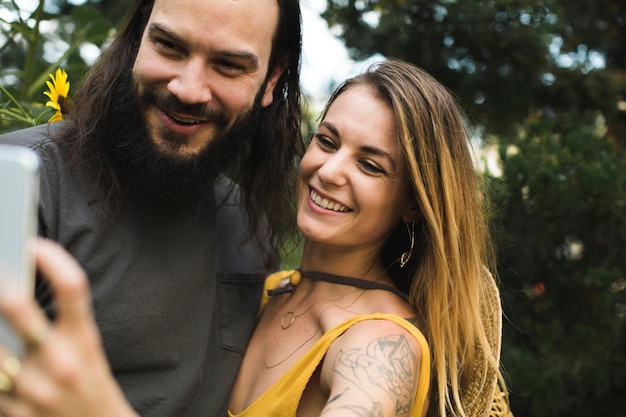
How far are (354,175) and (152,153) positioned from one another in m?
0.52

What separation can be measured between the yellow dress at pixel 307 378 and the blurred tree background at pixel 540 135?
74cm

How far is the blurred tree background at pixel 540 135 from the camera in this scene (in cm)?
250

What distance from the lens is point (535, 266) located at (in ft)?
8.84

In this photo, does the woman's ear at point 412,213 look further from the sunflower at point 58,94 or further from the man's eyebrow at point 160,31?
the sunflower at point 58,94

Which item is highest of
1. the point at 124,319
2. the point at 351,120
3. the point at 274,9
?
the point at 274,9

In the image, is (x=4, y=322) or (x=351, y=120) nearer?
(x=4, y=322)

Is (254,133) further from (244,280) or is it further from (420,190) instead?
(420,190)

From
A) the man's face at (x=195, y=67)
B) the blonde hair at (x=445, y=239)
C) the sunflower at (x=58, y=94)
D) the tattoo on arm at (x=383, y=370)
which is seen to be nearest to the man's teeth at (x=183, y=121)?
the man's face at (x=195, y=67)

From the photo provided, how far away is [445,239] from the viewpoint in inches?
76.3

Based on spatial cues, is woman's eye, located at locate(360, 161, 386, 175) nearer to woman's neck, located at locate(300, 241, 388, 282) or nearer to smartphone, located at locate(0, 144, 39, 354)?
woman's neck, located at locate(300, 241, 388, 282)

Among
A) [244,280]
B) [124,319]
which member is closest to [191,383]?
[124,319]

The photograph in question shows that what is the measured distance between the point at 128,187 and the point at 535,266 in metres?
1.55

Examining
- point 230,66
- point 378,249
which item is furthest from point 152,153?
point 378,249

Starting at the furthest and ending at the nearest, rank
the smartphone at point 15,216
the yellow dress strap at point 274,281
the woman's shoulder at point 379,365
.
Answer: the yellow dress strap at point 274,281 < the woman's shoulder at point 379,365 < the smartphone at point 15,216
